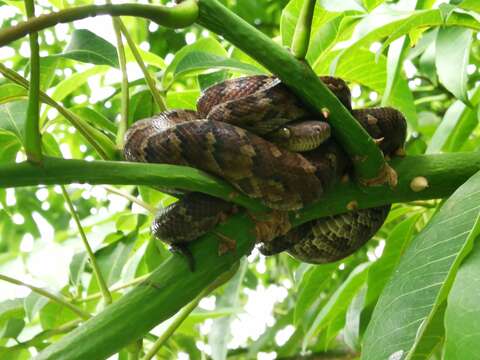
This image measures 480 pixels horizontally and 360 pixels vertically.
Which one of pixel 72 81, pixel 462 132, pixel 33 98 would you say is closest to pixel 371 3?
pixel 462 132

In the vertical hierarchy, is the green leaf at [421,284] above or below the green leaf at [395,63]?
below

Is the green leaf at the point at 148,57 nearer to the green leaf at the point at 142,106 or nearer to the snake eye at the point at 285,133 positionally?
the green leaf at the point at 142,106

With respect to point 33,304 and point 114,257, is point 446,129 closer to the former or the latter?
point 114,257

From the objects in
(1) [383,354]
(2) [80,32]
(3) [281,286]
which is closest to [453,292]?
(1) [383,354]

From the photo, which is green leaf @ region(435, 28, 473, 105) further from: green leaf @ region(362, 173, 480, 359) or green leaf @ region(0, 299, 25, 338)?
green leaf @ region(0, 299, 25, 338)

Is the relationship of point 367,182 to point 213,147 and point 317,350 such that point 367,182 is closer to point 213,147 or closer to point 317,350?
point 213,147

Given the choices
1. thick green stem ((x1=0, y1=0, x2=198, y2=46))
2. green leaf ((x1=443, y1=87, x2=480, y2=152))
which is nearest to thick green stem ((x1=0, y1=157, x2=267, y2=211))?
thick green stem ((x1=0, y1=0, x2=198, y2=46))

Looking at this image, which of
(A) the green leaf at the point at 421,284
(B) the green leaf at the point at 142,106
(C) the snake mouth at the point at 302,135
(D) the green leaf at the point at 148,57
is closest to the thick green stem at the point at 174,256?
(C) the snake mouth at the point at 302,135
